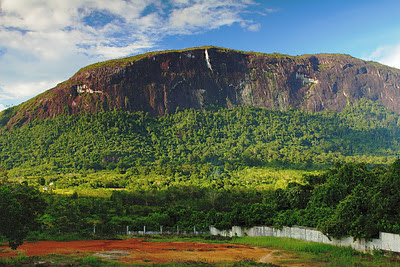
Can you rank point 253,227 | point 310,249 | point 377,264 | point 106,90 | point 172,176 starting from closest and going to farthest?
point 377,264 → point 310,249 → point 253,227 → point 172,176 → point 106,90

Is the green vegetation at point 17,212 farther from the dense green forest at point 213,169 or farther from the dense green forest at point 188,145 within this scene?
the dense green forest at point 188,145

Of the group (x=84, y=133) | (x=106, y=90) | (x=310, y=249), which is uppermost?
(x=106, y=90)

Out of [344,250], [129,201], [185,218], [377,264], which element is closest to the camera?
[377,264]

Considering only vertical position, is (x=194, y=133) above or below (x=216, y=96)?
below

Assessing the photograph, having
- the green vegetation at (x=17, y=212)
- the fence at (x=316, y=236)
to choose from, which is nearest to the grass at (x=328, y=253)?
the fence at (x=316, y=236)

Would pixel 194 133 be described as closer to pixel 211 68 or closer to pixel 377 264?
pixel 211 68

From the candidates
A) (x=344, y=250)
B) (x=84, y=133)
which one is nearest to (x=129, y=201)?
(x=344, y=250)
